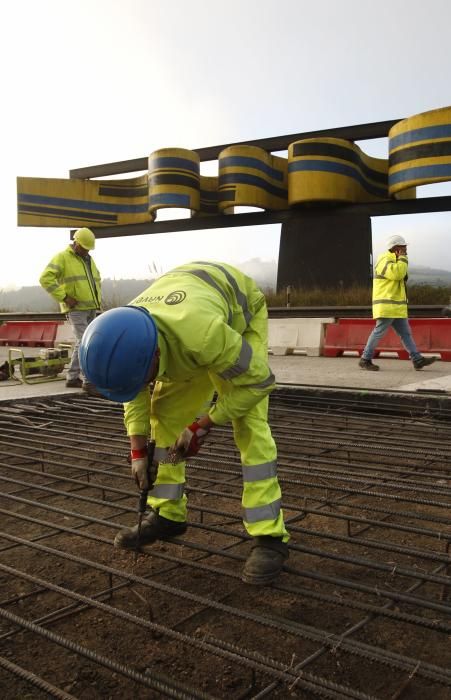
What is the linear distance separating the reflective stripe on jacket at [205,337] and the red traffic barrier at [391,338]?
26.2ft

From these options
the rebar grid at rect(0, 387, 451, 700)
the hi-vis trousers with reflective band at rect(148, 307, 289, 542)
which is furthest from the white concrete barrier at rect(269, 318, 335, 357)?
the hi-vis trousers with reflective band at rect(148, 307, 289, 542)

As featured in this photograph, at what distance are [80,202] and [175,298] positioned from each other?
64.9 ft

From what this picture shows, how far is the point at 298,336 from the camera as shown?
1178 centimetres

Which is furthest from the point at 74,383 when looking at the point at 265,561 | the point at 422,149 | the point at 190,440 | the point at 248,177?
the point at 248,177

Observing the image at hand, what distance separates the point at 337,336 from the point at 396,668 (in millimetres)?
9448

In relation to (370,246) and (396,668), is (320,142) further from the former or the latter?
(396,668)

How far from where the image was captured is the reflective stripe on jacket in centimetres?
219

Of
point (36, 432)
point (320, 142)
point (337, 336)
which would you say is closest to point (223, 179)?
point (320, 142)

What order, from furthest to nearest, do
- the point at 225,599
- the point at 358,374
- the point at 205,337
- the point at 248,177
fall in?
1. the point at 248,177
2. the point at 358,374
3. the point at 225,599
4. the point at 205,337

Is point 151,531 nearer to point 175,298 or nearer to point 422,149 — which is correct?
point 175,298

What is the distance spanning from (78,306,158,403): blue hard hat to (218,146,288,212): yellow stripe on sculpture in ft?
49.1

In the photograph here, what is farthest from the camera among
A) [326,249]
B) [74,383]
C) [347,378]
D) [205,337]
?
[326,249]

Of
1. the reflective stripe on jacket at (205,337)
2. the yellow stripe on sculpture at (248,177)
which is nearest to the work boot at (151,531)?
the reflective stripe on jacket at (205,337)

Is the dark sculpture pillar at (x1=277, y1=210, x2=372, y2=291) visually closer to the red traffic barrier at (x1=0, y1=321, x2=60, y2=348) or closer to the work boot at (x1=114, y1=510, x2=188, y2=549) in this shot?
the red traffic barrier at (x1=0, y1=321, x2=60, y2=348)
